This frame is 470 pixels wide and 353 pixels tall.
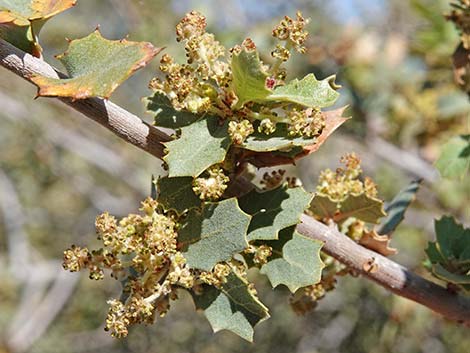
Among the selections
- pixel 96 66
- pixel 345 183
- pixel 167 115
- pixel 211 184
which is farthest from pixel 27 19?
pixel 345 183

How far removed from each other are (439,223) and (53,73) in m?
0.75

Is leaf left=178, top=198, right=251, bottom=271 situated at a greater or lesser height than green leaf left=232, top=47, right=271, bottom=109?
lesser

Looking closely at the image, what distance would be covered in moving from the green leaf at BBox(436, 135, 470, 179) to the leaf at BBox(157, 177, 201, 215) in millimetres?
730

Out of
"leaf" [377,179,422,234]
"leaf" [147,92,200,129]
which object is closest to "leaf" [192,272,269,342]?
"leaf" [147,92,200,129]

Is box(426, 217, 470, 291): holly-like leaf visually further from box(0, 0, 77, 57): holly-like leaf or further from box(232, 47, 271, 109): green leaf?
box(0, 0, 77, 57): holly-like leaf

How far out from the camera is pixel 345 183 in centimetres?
116

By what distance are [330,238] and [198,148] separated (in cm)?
31

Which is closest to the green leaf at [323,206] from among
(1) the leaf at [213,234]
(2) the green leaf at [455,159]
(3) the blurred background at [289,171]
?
(1) the leaf at [213,234]

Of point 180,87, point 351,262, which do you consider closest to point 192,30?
point 180,87

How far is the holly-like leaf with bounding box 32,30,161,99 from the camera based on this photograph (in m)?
0.81

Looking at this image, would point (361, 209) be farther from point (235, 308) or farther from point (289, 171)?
point (289, 171)

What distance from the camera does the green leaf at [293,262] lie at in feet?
3.11

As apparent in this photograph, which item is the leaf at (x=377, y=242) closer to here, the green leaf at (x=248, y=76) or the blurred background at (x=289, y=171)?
the green leaf at (x=248, y=76)

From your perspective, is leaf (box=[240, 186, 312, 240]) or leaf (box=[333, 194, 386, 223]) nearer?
leaf (box=[240, 186, 312, 240])
